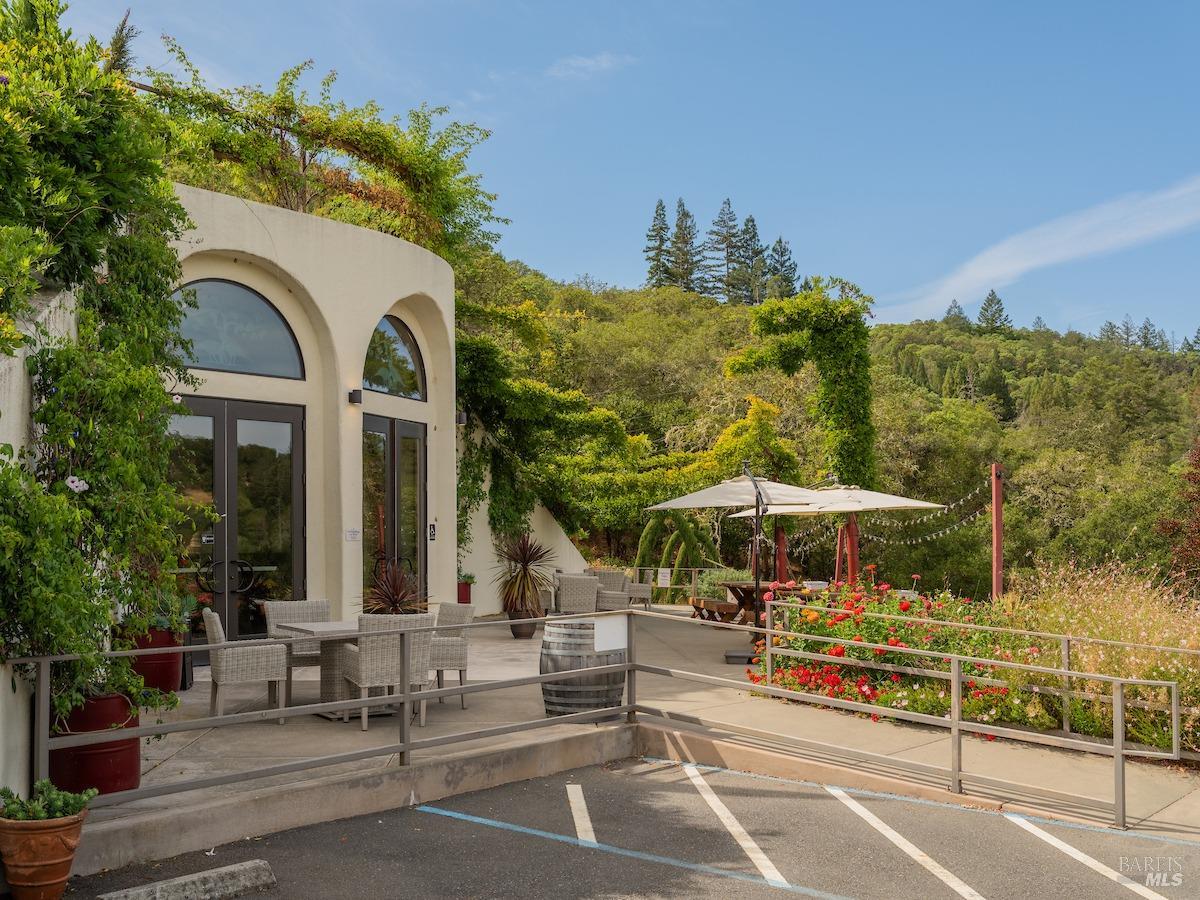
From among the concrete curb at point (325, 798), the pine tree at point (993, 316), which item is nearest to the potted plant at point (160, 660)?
the concrete curb at point (325, 798)

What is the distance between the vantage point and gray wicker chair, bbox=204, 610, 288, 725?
280 inches

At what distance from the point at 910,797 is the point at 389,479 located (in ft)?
26.7

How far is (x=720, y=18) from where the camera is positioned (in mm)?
17516

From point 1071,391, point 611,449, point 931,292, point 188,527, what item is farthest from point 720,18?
point 931,292

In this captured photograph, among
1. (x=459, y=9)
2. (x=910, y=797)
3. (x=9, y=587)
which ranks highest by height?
(x=459, y=9)

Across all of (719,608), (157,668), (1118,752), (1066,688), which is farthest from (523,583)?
(1118,752)

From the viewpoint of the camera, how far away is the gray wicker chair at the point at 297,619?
8.04 meters

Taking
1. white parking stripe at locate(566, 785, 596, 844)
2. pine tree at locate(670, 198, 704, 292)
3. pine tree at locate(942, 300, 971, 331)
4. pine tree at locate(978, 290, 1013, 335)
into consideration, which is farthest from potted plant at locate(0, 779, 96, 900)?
pine tree at locate(978, 290, 1013, 335)

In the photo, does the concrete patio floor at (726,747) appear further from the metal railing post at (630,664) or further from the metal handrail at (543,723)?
the metal railing post at (630,664)

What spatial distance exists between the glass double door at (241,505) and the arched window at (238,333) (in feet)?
1.39

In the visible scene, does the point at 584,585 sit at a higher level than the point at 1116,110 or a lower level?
lower

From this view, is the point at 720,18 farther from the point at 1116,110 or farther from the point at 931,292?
the point at 931,292

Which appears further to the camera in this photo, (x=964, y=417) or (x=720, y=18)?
(x=964, y=417)

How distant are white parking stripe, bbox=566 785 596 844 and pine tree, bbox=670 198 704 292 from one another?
6070 centimetres
